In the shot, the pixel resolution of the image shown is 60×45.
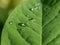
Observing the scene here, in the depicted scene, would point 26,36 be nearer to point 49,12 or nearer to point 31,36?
point 31,36

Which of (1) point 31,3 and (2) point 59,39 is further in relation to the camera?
(1) point 31,3

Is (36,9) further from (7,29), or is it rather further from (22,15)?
(7,29)

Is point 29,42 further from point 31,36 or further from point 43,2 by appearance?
point 43,2

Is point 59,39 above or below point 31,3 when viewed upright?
below

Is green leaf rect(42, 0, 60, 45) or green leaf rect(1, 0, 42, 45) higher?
green leaf rect(1, 0, 42, 45)

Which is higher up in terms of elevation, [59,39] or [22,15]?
[22,15]

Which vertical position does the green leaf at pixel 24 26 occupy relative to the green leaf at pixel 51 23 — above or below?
above

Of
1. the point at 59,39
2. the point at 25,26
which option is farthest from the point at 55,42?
the point at 25,26

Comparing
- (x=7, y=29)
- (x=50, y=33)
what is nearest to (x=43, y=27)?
(x=50, y=33)

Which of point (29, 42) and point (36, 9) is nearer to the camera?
point (29, 42)
